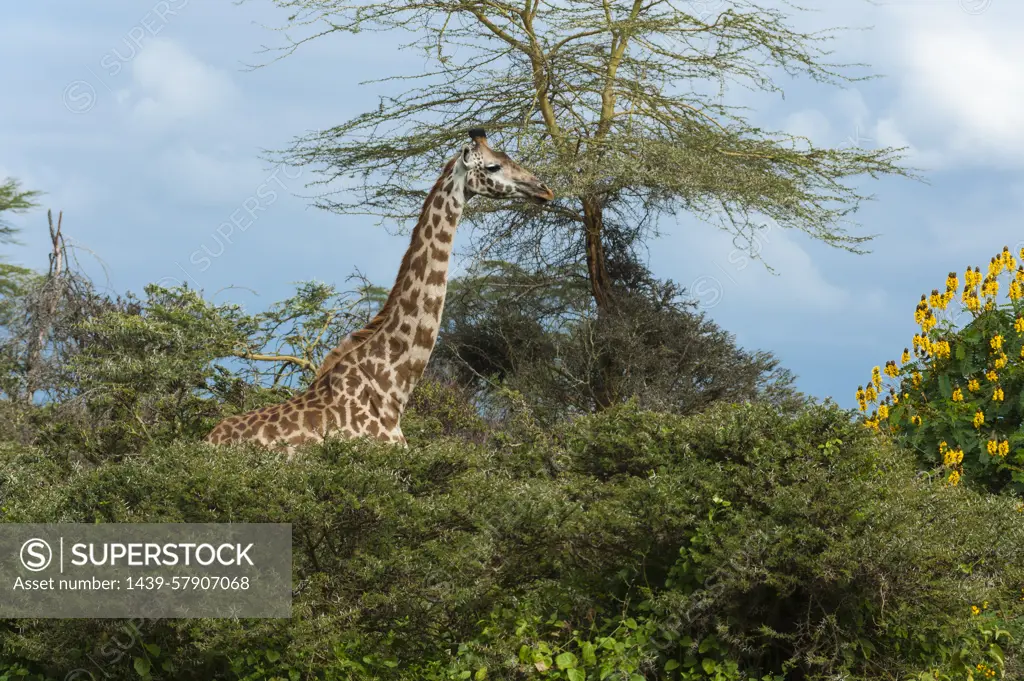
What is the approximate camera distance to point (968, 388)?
925 centimetres

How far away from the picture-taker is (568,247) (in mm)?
19484

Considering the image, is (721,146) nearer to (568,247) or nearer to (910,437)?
(568,247)

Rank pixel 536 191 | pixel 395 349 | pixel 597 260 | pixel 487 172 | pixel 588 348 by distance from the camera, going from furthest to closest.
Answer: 1. pixel 597 260
2. pixel 588 348
3. pixel 536 191
4. pixel 487 172
5. pixel 395 349

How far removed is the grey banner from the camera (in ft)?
17.4

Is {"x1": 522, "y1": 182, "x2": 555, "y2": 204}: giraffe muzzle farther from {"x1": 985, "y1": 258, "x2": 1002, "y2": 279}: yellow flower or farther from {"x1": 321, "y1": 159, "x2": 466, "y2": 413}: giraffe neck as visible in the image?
{"x1": 985, "y1": 258, "x2": 1002, "y2": 279}: yellow flower

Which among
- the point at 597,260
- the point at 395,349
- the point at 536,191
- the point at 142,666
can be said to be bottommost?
the point at 142,666

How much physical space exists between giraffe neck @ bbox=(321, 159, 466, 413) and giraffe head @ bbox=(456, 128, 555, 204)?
7 centimetres

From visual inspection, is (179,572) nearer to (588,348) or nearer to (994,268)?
(994,268)

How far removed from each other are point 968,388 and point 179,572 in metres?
6.80

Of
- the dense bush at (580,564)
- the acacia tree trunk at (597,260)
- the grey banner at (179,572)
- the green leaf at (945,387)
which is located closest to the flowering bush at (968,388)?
the green leaf at (945,387)

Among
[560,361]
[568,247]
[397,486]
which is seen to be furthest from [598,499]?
[568,247]

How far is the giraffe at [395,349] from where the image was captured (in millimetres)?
7348

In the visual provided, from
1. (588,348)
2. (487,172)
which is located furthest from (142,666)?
(588,348)

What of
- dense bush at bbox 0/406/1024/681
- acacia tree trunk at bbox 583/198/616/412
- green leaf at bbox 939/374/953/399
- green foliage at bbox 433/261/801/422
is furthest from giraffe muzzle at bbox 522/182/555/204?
acacia tree trunk at bbox 583/198/616/412
